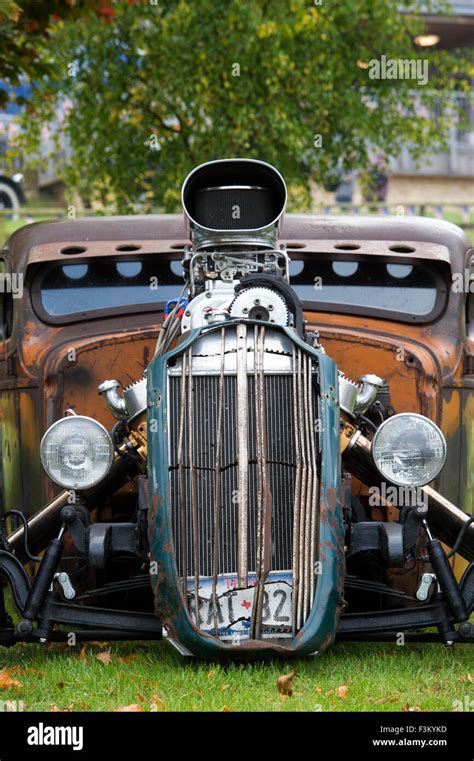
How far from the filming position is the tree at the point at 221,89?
11789mm

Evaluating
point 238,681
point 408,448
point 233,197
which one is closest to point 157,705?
point 238,681

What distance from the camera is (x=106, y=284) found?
652 centimetres

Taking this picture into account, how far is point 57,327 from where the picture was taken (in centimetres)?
636

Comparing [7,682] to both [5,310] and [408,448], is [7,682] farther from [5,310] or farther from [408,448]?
[5,310]

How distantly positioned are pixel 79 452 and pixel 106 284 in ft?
5.91

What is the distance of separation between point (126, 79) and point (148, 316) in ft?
22.3

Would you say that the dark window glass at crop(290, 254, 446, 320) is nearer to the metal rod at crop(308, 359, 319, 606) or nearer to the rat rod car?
the rat rod car

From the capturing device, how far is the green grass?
175 inches

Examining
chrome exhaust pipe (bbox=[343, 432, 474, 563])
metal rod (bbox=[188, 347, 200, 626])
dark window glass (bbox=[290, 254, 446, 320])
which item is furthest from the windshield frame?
metal rod (bbox=[188, 347, 200, 626])

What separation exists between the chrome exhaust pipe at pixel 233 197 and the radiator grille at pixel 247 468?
95 cm
